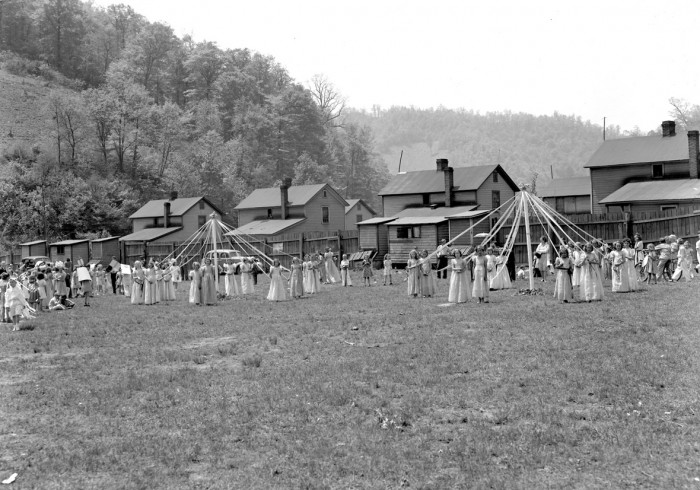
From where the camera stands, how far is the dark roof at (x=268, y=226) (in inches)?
2199

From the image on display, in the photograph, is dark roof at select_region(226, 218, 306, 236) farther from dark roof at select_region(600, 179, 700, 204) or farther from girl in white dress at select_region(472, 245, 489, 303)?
girl in white dress at select_region(472, 245, 489, 303)

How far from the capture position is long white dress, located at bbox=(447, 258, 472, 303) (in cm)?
2175

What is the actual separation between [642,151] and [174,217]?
127 ft

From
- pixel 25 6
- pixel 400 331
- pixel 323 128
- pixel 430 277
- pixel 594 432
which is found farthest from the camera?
pixel 25 6

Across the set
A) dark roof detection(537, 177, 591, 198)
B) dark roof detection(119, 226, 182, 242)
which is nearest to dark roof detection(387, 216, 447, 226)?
dark roof detection(537, 177, 591, 198)

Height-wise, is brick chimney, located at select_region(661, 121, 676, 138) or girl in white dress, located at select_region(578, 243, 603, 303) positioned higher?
brick chimney, located at select_region(661, 121, 676, 138)

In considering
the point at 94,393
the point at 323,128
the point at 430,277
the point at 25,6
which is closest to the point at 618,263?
the point at 430,277

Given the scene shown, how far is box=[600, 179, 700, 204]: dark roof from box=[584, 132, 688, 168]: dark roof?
1767 millimetres

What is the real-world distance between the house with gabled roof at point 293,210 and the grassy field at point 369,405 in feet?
137

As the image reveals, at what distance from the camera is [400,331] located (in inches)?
634

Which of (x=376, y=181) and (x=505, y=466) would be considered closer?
(x=505, y=466)


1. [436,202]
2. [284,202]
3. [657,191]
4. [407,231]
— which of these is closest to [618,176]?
[657,191]

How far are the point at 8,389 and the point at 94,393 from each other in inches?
69.7

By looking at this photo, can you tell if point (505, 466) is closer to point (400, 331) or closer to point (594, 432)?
point (594, 432)
